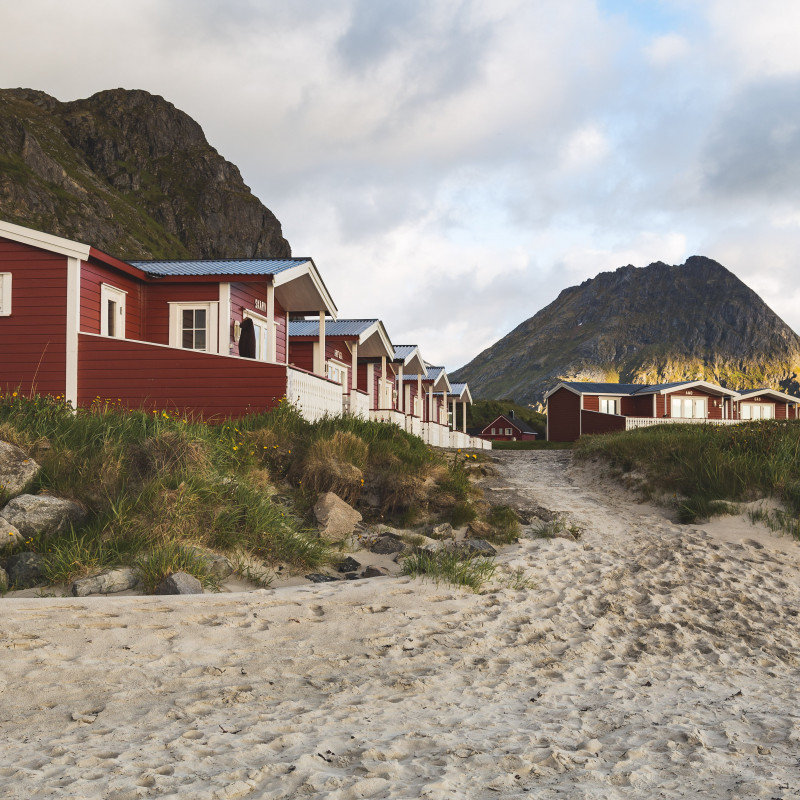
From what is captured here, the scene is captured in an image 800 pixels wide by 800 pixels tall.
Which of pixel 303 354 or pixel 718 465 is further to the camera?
pixel 303 354

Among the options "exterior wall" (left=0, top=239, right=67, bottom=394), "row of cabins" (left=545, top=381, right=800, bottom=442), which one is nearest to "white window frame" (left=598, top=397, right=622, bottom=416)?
"row of cabins" (left=545, top=381, right=800, bottom=442)

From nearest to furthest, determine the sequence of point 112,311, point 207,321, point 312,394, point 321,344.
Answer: point 312,394 < point 112,311 < point 207,321 < point 321,344

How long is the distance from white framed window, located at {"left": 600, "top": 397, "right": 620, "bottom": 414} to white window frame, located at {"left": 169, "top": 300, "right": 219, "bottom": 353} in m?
34.9

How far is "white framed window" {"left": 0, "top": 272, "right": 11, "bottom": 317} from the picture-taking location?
14344mm

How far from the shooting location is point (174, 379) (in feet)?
45.6

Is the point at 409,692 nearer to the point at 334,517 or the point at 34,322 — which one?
the point at 334,517

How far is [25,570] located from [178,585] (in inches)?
62.8

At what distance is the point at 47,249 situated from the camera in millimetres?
14211

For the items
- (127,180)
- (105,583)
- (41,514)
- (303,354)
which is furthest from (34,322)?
(127,180)

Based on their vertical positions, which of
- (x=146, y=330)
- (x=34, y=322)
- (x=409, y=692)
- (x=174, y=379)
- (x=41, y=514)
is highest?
(x=146, y=330)

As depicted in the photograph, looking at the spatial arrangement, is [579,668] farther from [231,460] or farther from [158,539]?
[231,460]

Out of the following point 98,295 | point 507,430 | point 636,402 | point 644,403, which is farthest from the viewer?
point 507,430

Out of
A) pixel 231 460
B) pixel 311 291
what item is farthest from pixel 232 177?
pixel 231 460

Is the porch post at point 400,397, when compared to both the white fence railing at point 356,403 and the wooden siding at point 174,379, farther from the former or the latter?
the wooden siding at point 174,379
